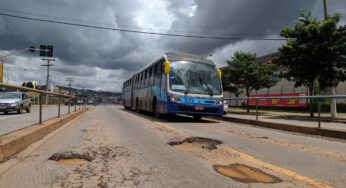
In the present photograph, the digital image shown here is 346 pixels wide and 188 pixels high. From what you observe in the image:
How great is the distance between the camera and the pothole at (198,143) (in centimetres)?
847

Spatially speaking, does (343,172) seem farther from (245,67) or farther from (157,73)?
(245,67)

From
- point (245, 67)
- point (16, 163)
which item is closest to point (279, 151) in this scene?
point (16, 163)

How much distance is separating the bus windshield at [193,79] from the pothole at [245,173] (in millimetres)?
10339

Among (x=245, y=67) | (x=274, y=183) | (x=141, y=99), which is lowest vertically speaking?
(x=274, y=183)

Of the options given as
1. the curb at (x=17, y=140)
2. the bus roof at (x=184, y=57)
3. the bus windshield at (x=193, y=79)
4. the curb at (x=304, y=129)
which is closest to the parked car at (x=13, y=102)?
the bus roof at (x=184, y=57)

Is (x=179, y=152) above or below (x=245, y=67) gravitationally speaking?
→ below

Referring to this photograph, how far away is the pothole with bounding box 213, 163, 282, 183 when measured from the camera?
516 cm

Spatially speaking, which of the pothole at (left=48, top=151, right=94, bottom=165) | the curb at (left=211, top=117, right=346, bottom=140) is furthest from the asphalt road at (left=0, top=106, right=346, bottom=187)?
the curb at (left=211, top=117, right=346, bottom=140)

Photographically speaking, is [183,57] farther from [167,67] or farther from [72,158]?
[72,158]

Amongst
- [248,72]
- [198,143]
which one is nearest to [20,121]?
[198,143]

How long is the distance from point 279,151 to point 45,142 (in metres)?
5.48

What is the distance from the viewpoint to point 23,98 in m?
25.6

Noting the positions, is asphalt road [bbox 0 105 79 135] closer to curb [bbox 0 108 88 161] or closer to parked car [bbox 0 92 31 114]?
curb [bbox 0 108 88 161]

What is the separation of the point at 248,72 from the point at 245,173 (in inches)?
1359
